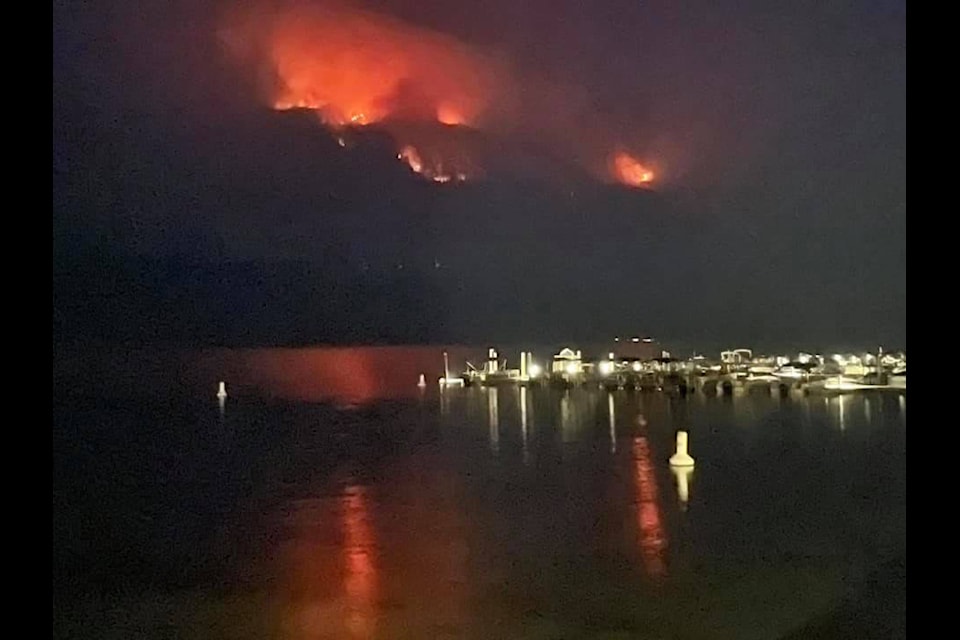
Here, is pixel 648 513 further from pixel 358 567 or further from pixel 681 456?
pixel 358 567

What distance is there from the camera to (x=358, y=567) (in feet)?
13.8

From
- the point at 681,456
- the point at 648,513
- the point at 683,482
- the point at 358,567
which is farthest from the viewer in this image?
the point at 681,456

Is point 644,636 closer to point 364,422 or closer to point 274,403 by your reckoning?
point 364,422

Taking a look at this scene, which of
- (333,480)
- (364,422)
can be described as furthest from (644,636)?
(364,422)

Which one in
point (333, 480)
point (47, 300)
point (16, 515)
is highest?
point (47, 300)

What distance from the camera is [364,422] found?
10484 millimetres

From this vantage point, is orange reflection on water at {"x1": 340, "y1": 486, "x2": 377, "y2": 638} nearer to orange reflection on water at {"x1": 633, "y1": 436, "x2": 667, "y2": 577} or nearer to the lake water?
the lake water

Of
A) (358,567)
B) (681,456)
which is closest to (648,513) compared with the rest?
(681,456)

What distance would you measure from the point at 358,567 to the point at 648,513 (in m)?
1.90

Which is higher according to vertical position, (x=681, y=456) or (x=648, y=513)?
(x=681, y=456)

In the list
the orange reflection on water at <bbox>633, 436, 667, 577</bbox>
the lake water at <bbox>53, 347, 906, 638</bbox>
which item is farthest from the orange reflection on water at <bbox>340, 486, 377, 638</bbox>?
the orange reflection on water at <bbox>633, 436, 667, 577</bbox>

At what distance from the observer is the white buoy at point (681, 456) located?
6513mm

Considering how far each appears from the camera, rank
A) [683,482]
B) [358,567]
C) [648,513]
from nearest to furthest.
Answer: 1. [358,567]
2. [648,513]
3. [683,482]

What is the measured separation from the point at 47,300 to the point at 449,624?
83.3 inches
